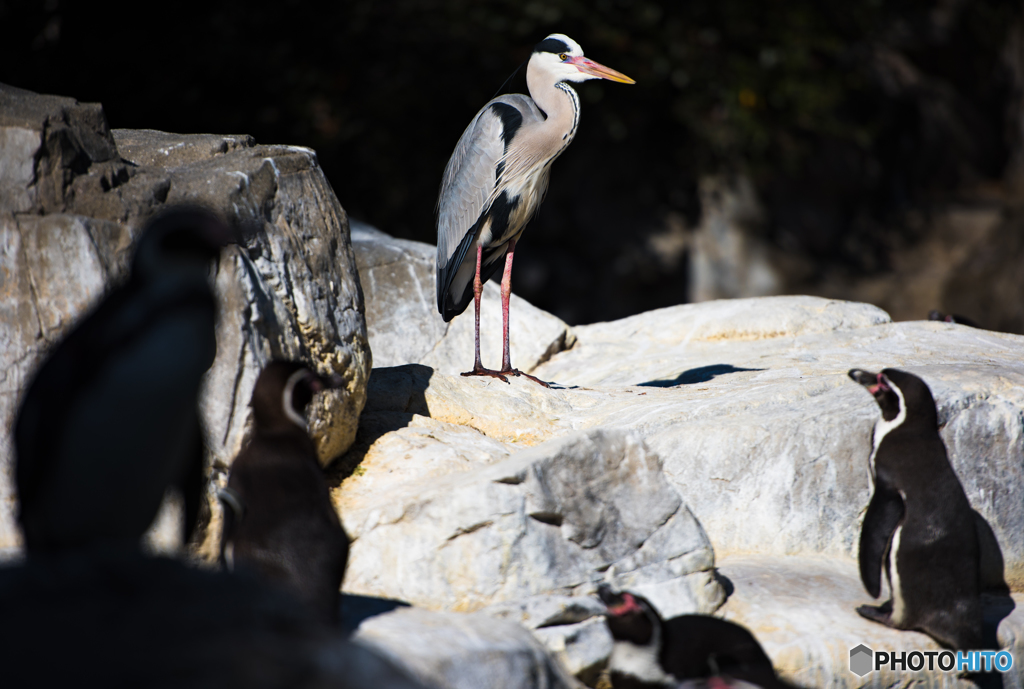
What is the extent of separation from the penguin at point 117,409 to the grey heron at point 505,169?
3.15 metres

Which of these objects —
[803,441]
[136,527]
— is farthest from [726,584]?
[136,527]

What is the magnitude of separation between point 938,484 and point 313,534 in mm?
2643

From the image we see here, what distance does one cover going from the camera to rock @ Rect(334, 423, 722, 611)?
354 centimetres

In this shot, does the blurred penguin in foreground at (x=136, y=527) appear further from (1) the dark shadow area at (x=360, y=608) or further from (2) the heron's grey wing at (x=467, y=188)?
(2) the heron's grey wing at (x=467, y=188)

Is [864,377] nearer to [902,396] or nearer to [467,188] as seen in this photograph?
[902,396]

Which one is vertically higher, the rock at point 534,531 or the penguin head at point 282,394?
the penguin head at point 282,394

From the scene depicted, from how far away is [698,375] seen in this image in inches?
234

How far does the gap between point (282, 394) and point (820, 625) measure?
232 cm

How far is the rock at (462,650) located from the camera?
2777 mm

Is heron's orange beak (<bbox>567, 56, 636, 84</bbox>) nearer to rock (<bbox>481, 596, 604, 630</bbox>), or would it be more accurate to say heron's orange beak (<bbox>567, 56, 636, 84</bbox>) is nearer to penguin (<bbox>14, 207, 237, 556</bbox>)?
rock (<bbox>481, 596, 604, 630</bbox>)

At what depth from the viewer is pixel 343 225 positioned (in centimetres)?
468

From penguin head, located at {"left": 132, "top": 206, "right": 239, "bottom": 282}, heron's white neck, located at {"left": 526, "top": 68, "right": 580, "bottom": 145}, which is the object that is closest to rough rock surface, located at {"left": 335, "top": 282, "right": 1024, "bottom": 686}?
penguin head, located at {"left": 132, "top": 206, "right": 239, "bottom": 282}

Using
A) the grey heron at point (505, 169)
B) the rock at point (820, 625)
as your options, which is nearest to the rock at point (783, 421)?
the rock at point (820, 625)

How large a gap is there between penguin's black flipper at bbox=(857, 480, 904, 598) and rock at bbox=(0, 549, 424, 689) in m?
2.61
